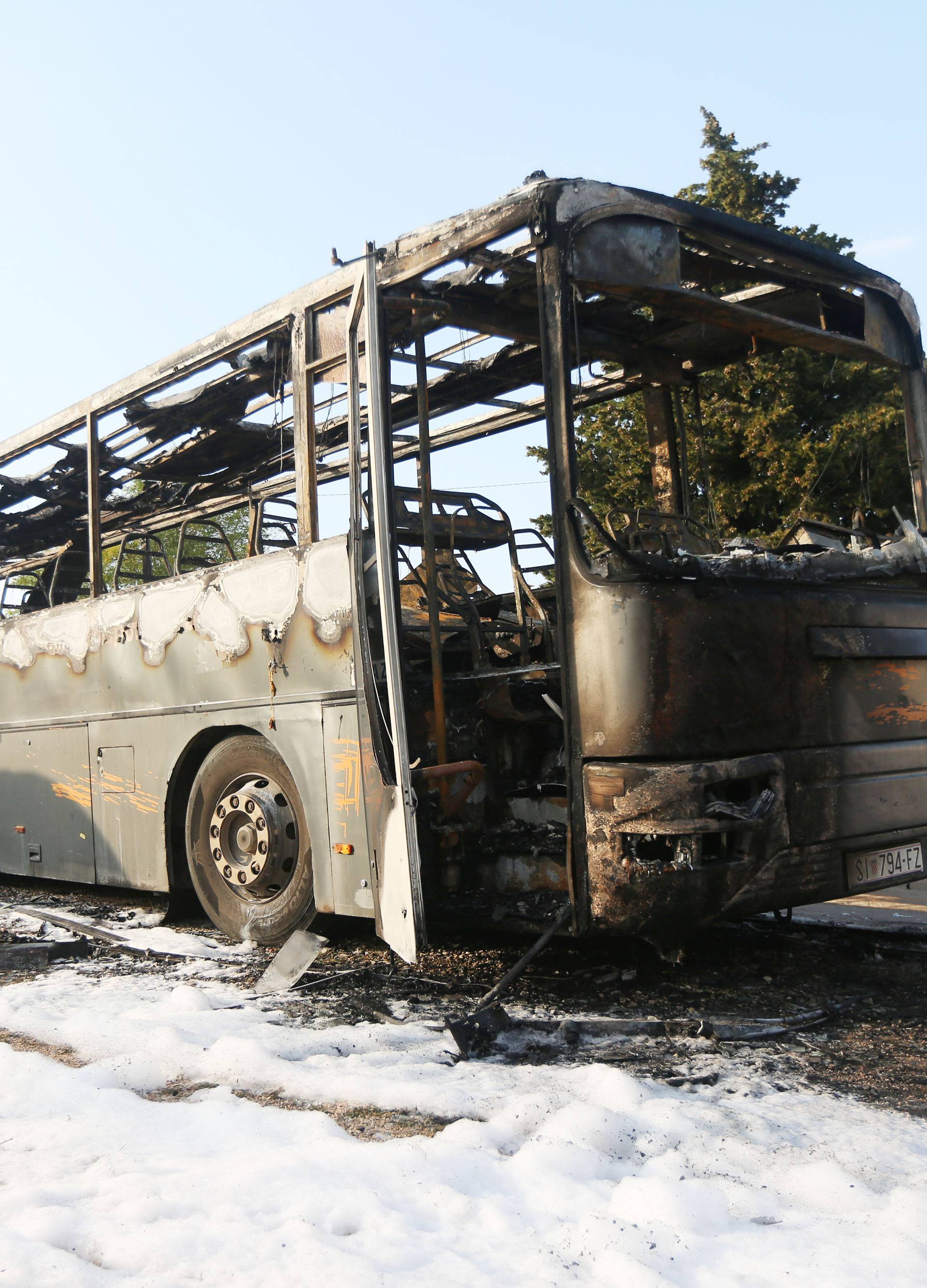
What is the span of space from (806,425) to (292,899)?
13.3 metres

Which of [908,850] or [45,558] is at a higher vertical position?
[45,558]

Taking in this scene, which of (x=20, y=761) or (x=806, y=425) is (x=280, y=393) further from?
(x=806, y=425)

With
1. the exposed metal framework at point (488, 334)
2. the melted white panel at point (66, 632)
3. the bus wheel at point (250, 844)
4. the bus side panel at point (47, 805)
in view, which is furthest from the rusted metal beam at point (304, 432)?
the bus side panel at point (47, 805)

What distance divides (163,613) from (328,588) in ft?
5.26

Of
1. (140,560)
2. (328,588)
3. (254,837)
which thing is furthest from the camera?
(140,560)

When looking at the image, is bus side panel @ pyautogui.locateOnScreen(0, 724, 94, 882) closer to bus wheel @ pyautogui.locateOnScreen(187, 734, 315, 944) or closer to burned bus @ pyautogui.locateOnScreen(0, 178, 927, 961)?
burned bus @ pyautogui.locateOnScreen(0, 178, 927, 961)

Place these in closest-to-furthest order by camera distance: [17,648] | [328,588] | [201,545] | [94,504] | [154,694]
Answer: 1. [328,588]
2. [154,694]
3. [94,504]
4. [17,648]
5. [201,545]

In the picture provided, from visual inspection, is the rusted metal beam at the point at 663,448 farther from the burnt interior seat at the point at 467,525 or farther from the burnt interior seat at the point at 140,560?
the burnt interior seat at the point at 140,560

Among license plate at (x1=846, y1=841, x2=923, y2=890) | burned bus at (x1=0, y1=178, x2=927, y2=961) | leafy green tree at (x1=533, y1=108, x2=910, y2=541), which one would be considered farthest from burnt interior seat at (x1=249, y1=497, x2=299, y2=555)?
leafy green tree at (x1=533, y1=108, x2=910, y2=541)

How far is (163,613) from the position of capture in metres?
6.32

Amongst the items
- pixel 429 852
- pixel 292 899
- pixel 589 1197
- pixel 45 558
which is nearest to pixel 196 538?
pixel 45 558

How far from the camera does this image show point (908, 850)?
4.79 m

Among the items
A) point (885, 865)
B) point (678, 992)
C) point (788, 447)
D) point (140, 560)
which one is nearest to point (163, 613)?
point (140, 560)

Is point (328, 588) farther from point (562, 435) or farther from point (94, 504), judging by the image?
point (94, 504)
